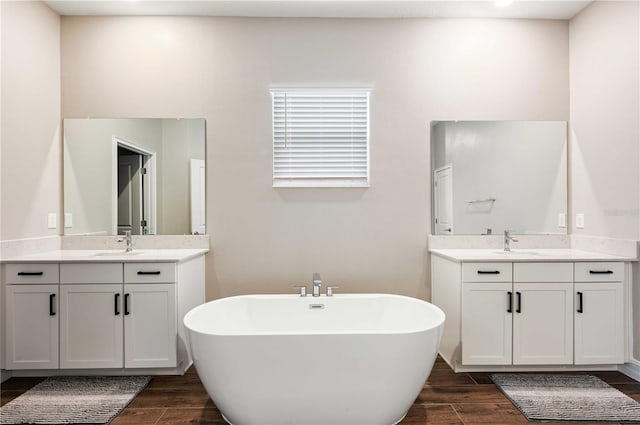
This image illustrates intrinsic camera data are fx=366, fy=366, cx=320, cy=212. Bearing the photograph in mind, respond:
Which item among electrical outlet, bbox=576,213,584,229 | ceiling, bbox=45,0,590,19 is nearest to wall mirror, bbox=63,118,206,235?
ceiling, bbox=45,0,590,19

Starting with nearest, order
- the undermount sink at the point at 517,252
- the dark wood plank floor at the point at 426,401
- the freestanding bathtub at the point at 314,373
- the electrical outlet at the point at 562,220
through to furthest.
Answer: the freestanding bathtub at the point at 314,373 → the dark wood plank floor at the point at 426,401 → the undermount sink at the point at 517,252 → the electrical outlet at the point at 562,220

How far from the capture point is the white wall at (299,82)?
120 inches

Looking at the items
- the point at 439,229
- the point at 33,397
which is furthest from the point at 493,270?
the point at 33,397

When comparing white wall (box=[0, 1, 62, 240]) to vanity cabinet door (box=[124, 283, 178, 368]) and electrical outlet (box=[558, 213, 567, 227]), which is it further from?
electrical outlet (box=[558, 213, 567, 227])

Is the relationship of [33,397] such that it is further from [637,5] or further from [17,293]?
[637,5]

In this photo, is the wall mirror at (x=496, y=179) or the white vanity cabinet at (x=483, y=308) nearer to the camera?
the white vanity cabinet at (x=483, y=308)

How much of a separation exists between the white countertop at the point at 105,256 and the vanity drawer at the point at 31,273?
47 mm

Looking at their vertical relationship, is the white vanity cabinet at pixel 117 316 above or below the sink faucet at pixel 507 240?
below

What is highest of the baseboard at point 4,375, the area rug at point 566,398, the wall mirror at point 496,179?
the wall mirror at point 496,179

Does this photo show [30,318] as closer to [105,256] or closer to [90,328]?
[90,328]

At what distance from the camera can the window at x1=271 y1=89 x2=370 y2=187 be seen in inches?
121

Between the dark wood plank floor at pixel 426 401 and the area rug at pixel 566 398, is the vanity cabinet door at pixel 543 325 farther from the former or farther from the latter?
the dark wood plank floor at pixel 426 401

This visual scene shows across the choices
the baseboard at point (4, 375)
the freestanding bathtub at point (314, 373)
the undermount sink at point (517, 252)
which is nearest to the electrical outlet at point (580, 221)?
the undermount sink at point (517, 252)

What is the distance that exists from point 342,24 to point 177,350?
2835 mm
